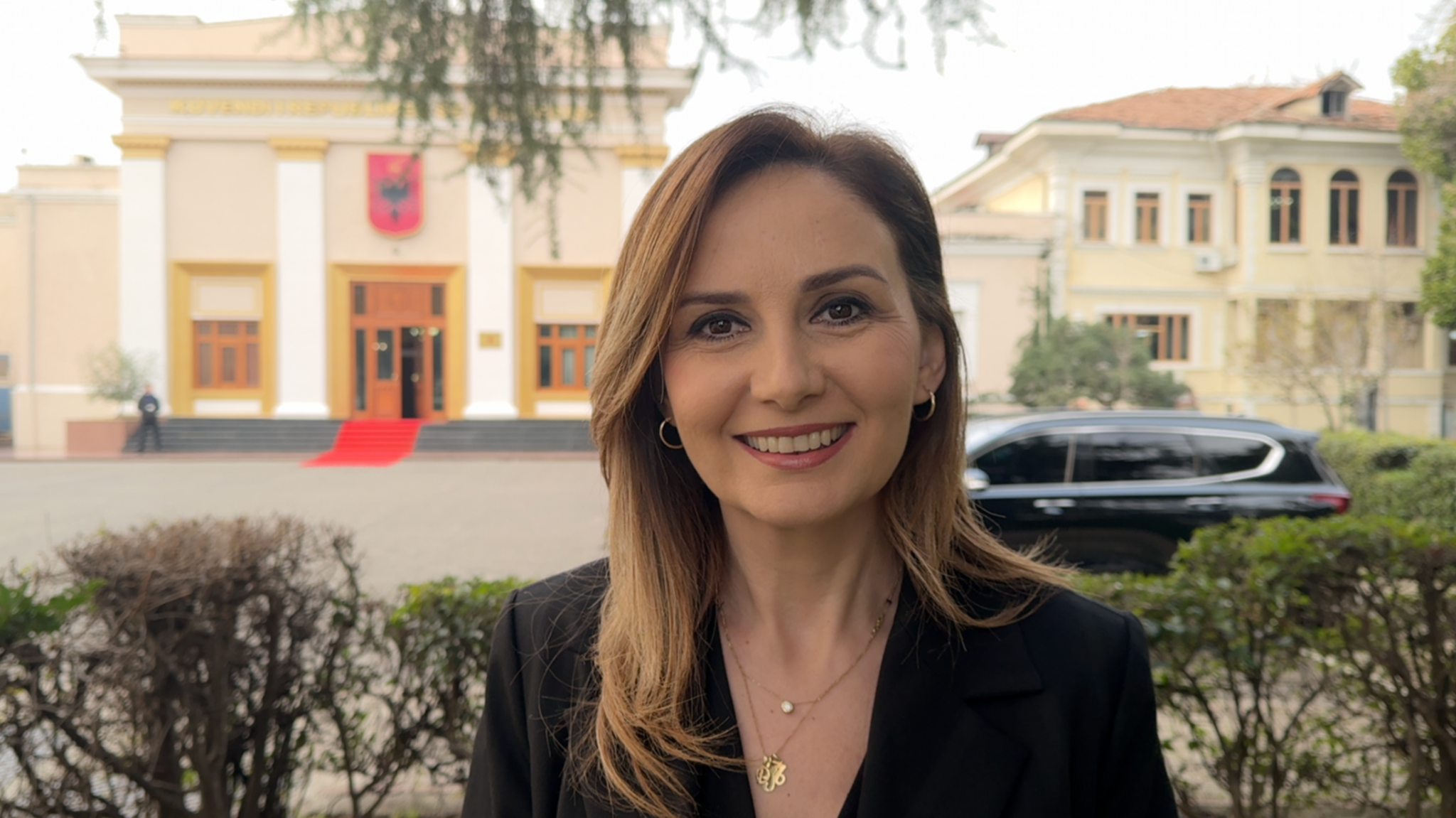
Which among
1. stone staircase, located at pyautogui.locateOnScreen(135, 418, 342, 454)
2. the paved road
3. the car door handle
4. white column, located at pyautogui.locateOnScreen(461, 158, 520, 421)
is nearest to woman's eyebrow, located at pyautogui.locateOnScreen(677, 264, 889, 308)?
the car door handle

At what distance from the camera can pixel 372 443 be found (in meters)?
29.0

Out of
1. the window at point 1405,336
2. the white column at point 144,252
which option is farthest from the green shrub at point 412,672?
the white column at point 144,252

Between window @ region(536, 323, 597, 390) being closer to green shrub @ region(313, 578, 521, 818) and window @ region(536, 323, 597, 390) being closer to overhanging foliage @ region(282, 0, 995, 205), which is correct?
overhanging foliage @ region(282, 0, 995, 205)

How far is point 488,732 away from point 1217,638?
2.63 m

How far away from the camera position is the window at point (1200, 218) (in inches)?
1291

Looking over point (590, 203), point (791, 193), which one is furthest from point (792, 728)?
point (590, 203)

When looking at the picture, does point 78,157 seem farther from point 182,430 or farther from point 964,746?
point 964,746

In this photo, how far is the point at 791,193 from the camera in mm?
1675

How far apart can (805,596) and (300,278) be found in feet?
105

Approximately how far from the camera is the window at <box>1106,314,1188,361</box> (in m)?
32.5

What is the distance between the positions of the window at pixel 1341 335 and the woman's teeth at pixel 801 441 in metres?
28.1

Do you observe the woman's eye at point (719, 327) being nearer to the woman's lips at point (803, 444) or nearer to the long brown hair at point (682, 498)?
the long brown hair at point (682, 498)

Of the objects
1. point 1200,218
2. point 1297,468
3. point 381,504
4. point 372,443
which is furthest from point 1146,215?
point 1297,468

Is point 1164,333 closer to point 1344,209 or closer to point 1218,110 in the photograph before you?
point 1344,209
